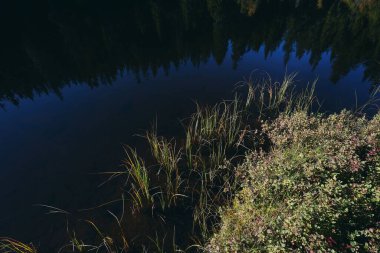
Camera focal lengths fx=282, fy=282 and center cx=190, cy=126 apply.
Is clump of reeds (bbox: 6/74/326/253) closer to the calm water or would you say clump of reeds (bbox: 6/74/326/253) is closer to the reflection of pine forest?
the calm water

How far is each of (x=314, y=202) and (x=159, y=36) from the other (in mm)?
22724

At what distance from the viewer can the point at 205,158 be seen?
1230cm

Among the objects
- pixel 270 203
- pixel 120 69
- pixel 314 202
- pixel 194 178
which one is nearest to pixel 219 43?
pixel 120 69

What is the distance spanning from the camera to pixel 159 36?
26.5 meters

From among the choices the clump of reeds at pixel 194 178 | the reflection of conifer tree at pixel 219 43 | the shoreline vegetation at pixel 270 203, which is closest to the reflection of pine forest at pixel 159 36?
the reflection of conifer tree at pixel 219 43

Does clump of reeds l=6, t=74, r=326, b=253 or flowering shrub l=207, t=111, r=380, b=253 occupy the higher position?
flowering shrub l=207, t=111, r=380, b=253

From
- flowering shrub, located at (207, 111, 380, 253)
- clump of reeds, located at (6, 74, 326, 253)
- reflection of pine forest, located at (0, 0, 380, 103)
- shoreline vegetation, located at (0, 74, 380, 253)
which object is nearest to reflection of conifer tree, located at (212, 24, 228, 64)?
reflection of pine forest, located at (0, 0, 380, 103)

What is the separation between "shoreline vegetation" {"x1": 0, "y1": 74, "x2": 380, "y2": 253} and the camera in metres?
6.89

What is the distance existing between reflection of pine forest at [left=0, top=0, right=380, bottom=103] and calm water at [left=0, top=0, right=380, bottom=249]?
123mm

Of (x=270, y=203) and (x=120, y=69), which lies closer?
(x=270, y=203)

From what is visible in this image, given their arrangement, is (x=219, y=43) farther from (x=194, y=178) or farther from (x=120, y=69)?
(x=194, y=178)

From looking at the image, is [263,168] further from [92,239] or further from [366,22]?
[366,22]

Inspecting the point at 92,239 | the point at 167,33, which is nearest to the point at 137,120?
the point at 92,239

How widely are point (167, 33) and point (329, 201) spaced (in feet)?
77.5
